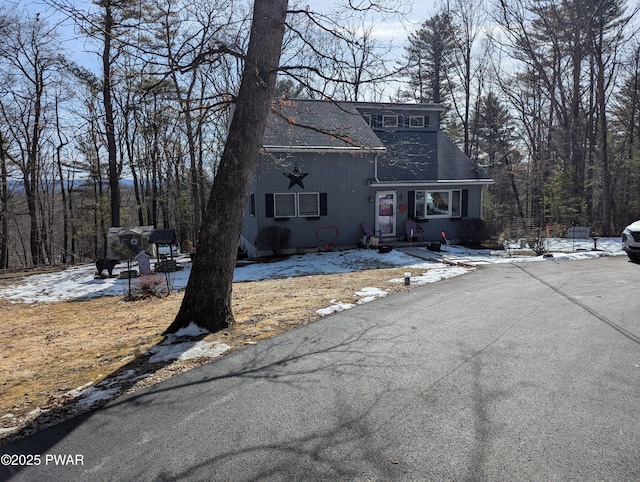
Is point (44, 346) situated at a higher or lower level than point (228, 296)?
lower

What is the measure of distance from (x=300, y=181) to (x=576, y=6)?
720 inches

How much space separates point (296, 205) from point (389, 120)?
22.8 feet

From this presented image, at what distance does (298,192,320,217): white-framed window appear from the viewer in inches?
589

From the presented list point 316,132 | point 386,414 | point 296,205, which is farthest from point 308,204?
point 386,414

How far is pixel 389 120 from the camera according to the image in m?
18.6

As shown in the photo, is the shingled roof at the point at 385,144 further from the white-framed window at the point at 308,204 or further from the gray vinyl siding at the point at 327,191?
the white-framed window at the point at 308,204

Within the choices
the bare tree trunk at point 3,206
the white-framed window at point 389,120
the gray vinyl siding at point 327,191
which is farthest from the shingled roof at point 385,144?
the bare tree trunk at point 3,206

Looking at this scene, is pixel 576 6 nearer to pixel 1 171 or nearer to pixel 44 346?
pixel 44 346

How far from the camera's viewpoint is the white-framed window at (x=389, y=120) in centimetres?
1845

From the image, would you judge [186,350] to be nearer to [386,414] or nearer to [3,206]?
[386,414]

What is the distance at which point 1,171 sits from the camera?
2069 centimetres

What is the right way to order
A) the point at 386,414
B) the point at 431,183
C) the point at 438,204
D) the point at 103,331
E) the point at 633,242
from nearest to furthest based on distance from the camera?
1. the point at 386,414
2. the point at 103,331
3. the point at 633,242
4. the point at 431,183
5. the point at 438,204

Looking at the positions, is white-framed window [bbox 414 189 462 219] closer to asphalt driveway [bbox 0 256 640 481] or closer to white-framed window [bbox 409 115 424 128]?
white-framed window [bbox 409 115 424 128]

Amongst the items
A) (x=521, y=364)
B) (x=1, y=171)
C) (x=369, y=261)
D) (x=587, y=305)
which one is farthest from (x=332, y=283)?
(x=1, y=171)
